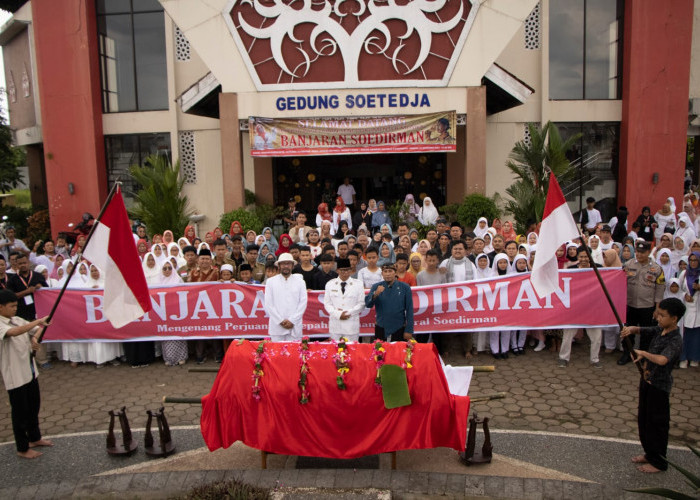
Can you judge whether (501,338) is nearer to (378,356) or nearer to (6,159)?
(378,356)

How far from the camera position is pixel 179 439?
5953 millimetres

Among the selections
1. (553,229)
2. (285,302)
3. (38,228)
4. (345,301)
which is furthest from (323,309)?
(38,228)

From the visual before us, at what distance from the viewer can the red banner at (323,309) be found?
8070 mm

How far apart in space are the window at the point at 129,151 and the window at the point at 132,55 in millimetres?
855

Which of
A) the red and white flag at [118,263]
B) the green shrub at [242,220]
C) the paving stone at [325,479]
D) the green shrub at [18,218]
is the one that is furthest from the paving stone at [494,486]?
the green shrub at [18,218]

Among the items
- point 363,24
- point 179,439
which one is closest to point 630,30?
point 363,24

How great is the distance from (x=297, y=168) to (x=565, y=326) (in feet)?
36.6

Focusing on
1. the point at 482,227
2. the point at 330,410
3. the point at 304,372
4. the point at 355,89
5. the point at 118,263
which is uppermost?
the point at 355,89

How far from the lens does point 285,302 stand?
7215 millimetres

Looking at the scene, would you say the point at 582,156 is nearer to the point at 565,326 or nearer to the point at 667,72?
the point at 667,72

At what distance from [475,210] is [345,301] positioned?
6648 millimetres

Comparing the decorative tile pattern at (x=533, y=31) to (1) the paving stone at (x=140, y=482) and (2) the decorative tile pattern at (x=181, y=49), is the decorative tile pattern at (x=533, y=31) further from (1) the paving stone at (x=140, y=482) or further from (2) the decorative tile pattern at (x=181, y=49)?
(1) the paving stone at (x=140, y=482)

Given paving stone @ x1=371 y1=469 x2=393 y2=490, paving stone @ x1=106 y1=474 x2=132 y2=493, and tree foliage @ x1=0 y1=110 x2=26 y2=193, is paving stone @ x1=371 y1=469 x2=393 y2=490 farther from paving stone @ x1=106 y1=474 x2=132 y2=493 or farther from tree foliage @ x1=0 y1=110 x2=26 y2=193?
tree foliage @ x1=0 y1=110 x2=26 y2=193

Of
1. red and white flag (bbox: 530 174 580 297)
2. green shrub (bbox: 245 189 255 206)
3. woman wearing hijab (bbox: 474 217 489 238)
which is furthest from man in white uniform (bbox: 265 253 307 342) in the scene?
green shrub (bbox: 245 189 255 206)
